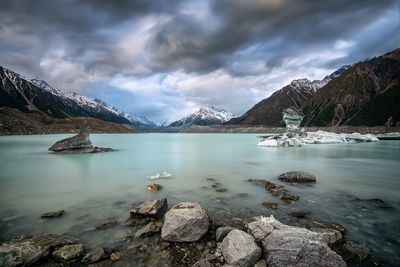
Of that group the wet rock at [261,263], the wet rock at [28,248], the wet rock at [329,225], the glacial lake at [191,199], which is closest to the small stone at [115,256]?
the glacial lake at [191,199]

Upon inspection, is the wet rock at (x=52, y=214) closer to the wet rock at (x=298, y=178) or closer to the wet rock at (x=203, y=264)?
the wet rock at (x=203, y=264)

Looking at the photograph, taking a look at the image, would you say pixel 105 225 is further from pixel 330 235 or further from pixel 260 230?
pixel 330 235

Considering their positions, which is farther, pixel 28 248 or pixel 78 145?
pixel 78 145

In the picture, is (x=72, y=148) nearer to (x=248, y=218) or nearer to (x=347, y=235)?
(x=248, y=218)

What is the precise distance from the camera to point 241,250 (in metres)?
7.37

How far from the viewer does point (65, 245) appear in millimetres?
8117

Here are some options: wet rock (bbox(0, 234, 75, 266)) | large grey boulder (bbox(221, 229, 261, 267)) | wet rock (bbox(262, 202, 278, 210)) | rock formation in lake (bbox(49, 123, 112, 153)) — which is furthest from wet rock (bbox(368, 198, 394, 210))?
rock formation in lake (bbox(49, 123, 112, 153))

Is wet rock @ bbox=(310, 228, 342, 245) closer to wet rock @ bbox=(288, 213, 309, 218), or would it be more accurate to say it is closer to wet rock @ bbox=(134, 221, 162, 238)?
wet rock @ bbox=(288, 213, 309, 218)

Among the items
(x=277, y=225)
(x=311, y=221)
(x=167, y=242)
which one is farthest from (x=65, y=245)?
(x=311, y=221)

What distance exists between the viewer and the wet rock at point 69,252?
7476 mm

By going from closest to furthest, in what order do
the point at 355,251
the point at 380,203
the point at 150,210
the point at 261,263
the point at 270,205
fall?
the point at 261,263, the point at 355,251, the point at 150,210, the point at 270,205, the point at 380,203

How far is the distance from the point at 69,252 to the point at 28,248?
116 cm

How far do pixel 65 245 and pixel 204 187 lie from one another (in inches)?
395

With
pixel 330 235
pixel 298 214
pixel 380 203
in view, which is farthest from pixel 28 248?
pixel 380 203
